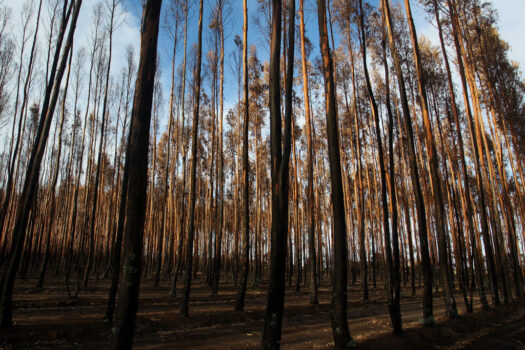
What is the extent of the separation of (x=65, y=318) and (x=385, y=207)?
739 cm

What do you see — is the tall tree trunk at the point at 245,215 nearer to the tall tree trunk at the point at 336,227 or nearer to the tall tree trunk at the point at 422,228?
the tall tree trunk at the point at 336,227

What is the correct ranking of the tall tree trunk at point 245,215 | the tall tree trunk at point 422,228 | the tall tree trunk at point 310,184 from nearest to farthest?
the tall tree trunk at point 422,228 < the tall tree trunk at point 245,215 < the tall tree trunk at point 310,184

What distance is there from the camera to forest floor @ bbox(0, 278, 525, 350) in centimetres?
519

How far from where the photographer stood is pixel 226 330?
6324 mm

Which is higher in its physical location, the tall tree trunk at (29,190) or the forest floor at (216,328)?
the tall tree trunk at (29,190)

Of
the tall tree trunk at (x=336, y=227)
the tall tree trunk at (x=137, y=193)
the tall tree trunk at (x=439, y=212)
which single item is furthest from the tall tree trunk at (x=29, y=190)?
the tall tree trunk at (x=439, y=212)

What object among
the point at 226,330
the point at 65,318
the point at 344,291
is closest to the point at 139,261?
the point at 344,291

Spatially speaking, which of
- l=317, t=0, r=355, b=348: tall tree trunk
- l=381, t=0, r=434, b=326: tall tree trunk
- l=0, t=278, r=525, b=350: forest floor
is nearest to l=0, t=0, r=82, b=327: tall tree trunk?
l=0, t=278, r=525, b=350: forest floor

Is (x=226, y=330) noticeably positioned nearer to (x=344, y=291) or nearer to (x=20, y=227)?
(x=344, y=291)

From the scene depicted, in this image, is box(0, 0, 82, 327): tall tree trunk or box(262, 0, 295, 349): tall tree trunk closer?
box(262, 0, 295, 349): tall tree trunk

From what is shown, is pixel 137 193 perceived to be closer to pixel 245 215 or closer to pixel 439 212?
pixel 245 215

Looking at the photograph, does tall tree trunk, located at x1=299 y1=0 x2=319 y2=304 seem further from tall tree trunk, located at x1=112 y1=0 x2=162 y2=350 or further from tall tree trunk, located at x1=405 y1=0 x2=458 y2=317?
tall tree trunk, located at x1=112 y1=0 x2=162 y2=350

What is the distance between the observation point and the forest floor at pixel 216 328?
5.19 meters

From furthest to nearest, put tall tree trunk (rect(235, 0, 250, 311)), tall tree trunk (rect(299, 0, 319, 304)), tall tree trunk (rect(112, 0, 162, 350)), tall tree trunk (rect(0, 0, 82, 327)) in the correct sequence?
1. tall tree trunk (rect(299, 0, 319, 304))
2. tall tree trunk (rect(235, 0, 250, 311))
3. tall tree trunk (rect(0, 0, 82, 327))
4. tall tree trunk (rect(112, 0, 162, 350))
